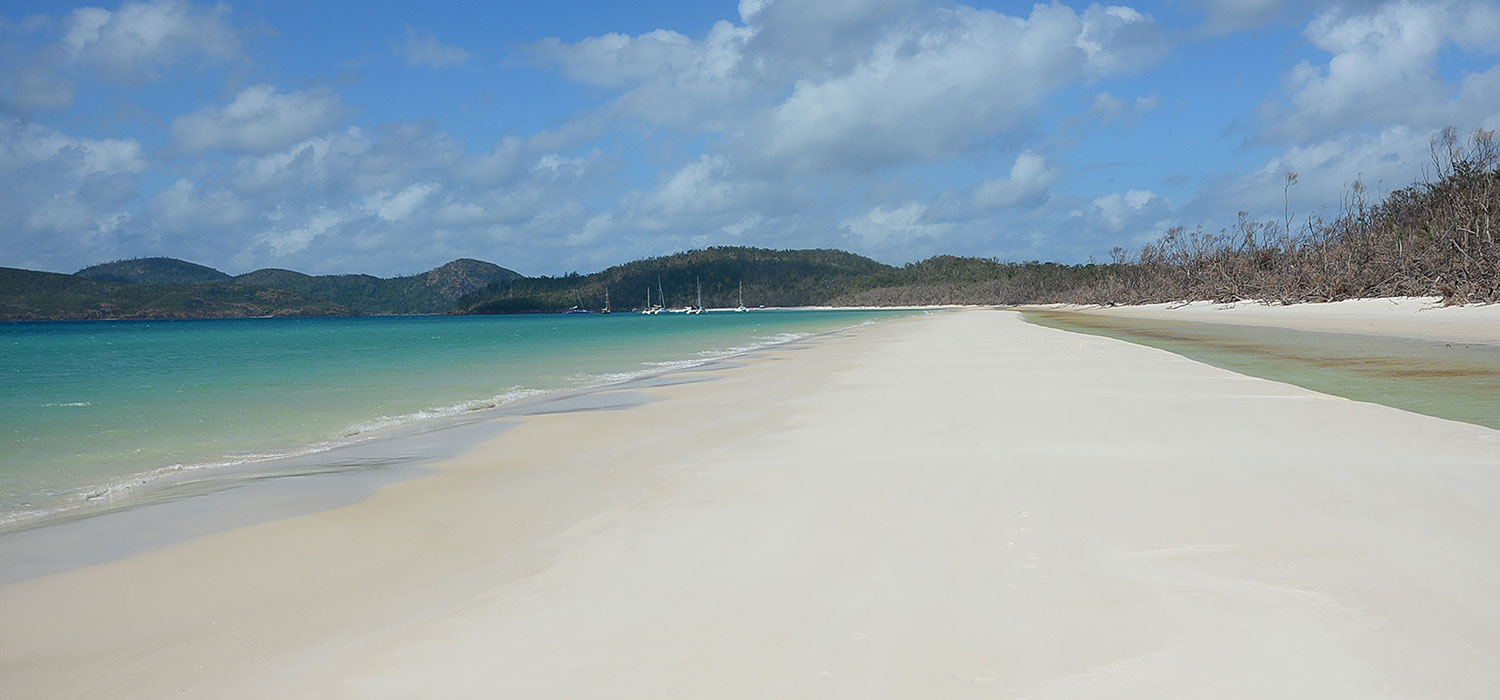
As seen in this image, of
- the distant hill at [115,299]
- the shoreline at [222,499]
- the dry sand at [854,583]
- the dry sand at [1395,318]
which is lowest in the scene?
the dry sand at [1395,318]

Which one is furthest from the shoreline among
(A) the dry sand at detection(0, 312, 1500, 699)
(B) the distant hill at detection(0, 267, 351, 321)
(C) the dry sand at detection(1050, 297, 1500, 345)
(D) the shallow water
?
(B) the distant hill at detection(0, 267, 351, 321)

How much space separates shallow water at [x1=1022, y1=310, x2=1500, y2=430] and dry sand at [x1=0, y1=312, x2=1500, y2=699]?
323 centimetres

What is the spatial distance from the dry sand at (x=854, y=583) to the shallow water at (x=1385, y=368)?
3.23 meters

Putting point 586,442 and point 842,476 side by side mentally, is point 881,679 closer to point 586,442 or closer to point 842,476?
point 842,476

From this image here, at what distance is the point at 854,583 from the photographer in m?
3.46

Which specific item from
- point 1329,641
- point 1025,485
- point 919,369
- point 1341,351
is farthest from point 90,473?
point 1341,351

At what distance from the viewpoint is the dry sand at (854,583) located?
2617 millimetres

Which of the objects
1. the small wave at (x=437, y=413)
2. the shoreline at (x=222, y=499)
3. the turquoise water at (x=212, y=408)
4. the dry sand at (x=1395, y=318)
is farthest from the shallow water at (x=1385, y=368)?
the turquoise water at (x=212, y=408)

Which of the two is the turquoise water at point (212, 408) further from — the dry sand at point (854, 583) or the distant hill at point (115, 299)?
the distant hill at point (115, 299)

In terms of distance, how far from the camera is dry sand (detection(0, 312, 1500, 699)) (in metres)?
2.62

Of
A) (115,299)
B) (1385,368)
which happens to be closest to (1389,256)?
(1385,368)

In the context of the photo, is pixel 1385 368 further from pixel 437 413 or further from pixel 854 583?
pixel 437 413

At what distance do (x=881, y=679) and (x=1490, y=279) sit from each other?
119 ft

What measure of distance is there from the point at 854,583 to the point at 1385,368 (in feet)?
47.6
